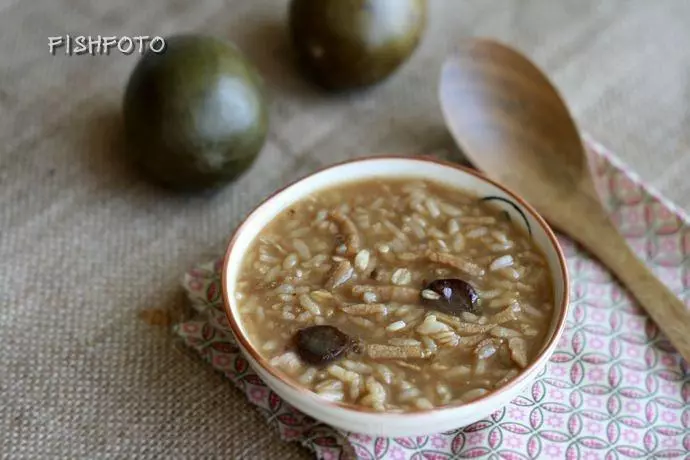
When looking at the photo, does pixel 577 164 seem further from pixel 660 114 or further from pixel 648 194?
pixel 660 114

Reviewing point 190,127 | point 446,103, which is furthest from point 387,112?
point 190,127

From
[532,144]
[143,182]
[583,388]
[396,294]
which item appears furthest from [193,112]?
[583,388]

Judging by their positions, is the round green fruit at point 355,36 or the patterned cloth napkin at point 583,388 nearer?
the patterned cloth napkin at point 583,388

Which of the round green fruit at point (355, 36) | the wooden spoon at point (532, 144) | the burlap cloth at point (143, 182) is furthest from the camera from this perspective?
the round green fruit at point (355, 36)

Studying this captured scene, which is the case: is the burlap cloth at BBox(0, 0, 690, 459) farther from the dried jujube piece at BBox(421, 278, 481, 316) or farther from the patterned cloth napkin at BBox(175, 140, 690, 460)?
the dried jujube piece at BBox(421, 278, 481, 316)

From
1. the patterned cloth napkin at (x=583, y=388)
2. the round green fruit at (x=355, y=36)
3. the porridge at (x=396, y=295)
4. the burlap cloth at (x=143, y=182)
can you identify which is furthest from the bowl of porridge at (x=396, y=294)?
the round green fruit at (x=355, y=36)

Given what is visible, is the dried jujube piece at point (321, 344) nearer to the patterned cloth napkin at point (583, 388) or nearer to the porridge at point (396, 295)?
the porridge at point (396, 295)

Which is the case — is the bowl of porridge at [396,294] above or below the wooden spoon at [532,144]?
above
